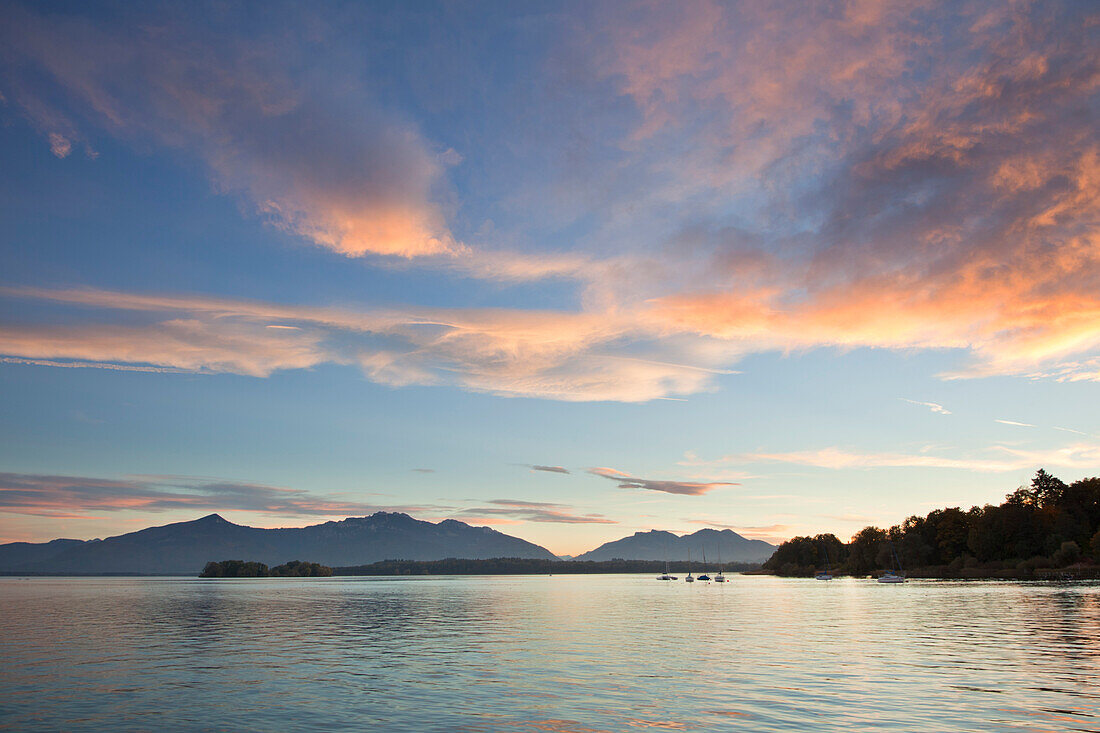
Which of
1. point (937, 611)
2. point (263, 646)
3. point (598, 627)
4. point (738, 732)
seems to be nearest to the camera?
point (738, 732)

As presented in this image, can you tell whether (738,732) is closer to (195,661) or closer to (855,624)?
(195,661)

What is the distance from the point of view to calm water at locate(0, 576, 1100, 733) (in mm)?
28547

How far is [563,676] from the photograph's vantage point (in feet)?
132

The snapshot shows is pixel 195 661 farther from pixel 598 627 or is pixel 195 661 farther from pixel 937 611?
pixel 937 611

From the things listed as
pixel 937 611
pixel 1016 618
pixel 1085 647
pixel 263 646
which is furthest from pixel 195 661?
pixel 937 611

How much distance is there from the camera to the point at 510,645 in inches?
2264

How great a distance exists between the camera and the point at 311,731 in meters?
27.0

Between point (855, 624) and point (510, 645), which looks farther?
point (855, 624)

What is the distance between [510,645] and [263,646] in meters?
20.8

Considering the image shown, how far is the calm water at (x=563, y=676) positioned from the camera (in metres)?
28.5

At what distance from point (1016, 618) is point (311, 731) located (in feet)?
253

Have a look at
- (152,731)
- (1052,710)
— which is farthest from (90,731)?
(1052,710)

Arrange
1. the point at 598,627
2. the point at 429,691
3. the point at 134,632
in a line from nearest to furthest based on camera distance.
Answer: the point at 429,691 → the point at 134,632 → the point at 598,627

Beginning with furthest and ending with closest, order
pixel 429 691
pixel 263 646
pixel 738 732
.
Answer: pixel 263 646 < pixel 429 691 < pixel 738 732
